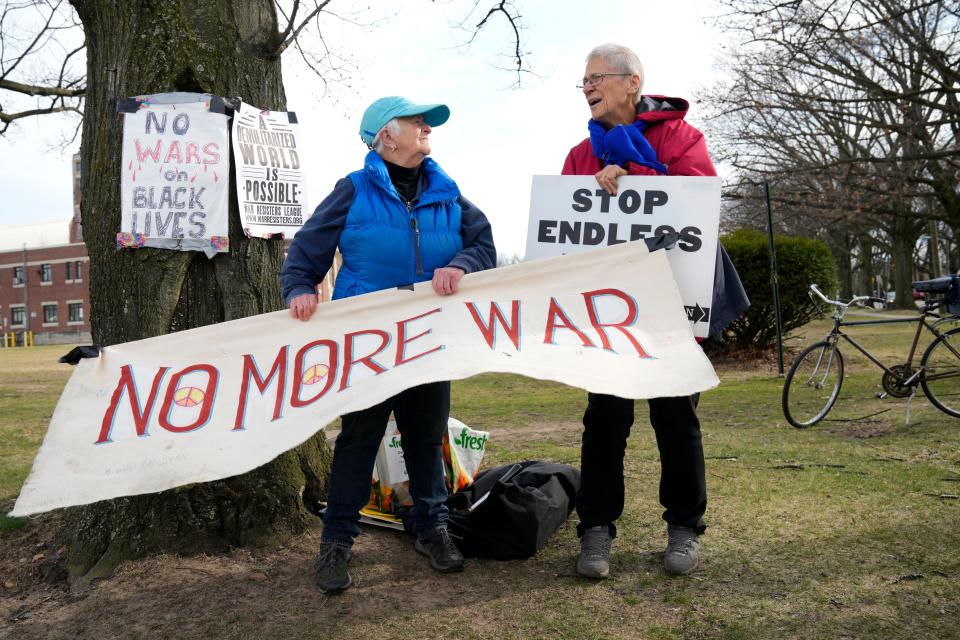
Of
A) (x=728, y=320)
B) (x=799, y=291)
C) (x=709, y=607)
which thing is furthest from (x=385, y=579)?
(x=799, y=291)

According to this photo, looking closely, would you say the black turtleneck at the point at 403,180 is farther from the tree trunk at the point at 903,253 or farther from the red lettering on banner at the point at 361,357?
the tree trunk at the point at 903,253

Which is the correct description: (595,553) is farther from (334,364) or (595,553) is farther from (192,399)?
(192,399)

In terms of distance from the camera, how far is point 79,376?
307 cm

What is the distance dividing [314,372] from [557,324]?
98cm


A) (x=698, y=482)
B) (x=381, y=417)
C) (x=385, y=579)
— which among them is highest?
(x=381, y=417)

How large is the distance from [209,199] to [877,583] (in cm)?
330

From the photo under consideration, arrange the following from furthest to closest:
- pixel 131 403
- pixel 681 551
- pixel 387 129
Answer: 1. pixel 387 129
2. pixel 681 551
3. pixel 131 403

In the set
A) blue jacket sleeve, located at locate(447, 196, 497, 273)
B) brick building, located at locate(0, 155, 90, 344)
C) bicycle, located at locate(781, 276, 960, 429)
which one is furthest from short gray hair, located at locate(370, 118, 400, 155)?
brick building, located at locate(0, 155, 90, 344)

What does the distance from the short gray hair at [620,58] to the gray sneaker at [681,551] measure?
183cm

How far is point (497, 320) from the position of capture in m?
3.21

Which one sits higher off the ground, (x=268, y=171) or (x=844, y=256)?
(x=844, y=256)

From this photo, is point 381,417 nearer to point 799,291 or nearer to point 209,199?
point 209,199

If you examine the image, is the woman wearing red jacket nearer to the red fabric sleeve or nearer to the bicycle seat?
the red fabric sleeve

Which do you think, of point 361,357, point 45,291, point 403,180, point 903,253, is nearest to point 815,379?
point 403,180
